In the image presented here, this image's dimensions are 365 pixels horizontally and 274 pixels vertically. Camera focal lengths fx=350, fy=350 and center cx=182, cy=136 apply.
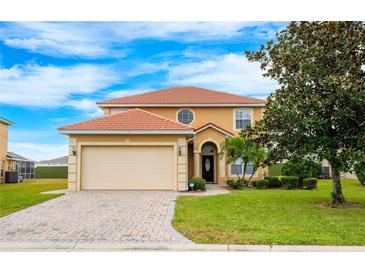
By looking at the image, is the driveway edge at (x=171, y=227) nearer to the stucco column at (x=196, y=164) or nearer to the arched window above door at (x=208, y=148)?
the stucco column at (x=196, y=164)

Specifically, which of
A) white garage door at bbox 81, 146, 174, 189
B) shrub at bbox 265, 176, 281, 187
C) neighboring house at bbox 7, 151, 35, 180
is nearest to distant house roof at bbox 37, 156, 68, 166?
neighboring house at bbox 7, 151, 35, 180

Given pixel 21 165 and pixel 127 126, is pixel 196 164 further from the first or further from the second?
pixel 21 165

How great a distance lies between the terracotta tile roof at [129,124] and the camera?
54.6 ft

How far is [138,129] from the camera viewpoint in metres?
16.5

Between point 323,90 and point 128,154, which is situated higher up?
point 323,90

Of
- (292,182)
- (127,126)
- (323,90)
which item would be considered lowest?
(292,182)

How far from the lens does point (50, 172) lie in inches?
1483

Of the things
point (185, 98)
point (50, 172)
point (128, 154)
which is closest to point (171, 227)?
point (128, 154)

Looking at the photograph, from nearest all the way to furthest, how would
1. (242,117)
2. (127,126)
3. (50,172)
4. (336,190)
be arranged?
(336,190), (127,126), (242,117), (50,172)

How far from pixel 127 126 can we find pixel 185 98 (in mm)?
8168

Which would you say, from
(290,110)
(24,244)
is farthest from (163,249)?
(290,110)

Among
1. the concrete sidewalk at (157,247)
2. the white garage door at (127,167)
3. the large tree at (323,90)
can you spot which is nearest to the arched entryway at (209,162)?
the white garage door at (127,167)
